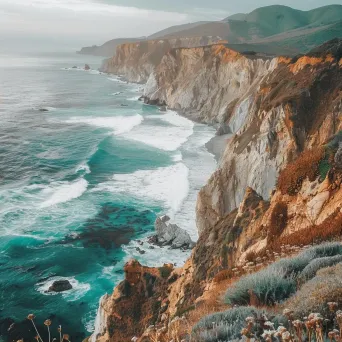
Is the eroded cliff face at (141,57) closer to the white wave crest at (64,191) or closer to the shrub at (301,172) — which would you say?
the white wave crest at (64,191)

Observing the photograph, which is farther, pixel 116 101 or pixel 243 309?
pixel 116 101

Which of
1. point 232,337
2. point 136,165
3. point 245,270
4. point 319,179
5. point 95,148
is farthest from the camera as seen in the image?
point 95,148

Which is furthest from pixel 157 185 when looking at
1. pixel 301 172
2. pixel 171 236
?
pixel 301 172

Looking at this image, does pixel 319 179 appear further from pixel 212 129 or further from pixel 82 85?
pixel 82 85

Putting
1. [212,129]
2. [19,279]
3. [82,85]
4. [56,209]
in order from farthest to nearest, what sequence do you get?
[82,85], [212,129], [56,209], [19,279]

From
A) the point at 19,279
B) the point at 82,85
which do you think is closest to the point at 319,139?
the point at 19,279

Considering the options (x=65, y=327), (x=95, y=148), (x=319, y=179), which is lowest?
(x=65, y=327)
